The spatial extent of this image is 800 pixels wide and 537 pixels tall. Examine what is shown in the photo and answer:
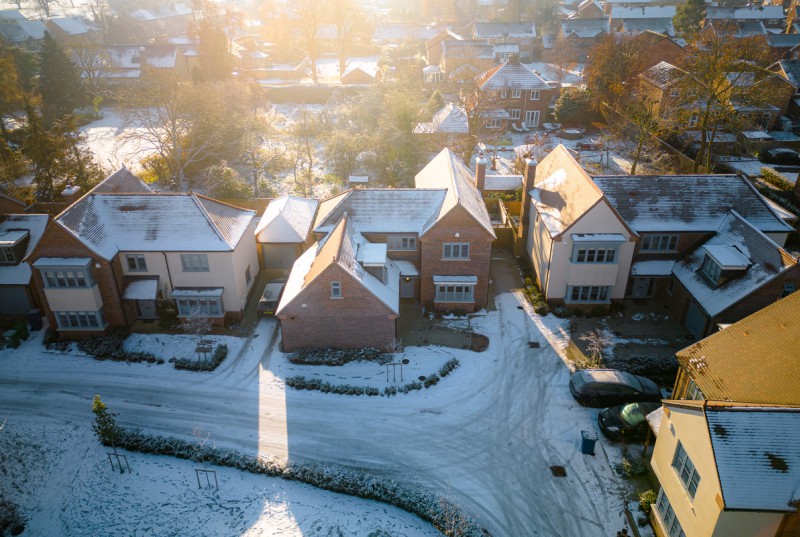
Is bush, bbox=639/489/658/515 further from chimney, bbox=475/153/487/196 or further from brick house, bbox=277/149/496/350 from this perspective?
chimney, bbox=475/153/487/196

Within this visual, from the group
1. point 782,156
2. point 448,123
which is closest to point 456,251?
point 448,123

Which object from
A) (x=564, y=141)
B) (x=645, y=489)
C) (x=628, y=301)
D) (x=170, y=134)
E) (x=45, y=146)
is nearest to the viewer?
(x=645, y=489)

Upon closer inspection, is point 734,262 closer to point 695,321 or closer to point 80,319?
point 695,321

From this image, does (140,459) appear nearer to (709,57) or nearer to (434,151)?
(434,151)

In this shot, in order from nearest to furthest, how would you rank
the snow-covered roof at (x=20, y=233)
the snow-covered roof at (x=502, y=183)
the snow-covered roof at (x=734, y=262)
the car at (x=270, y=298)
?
the snow-covered roof at (x=734, y=262) → the snow-covered roof at (x=20, y=233) → the car at (x=270, y=298) → the snow-covered roof at (x=502, y=183)

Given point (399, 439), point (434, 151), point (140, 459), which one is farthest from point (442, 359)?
point (434, 151)

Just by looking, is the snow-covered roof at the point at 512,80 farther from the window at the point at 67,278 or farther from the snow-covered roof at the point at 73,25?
the snow-covered roof at the point at 73,25

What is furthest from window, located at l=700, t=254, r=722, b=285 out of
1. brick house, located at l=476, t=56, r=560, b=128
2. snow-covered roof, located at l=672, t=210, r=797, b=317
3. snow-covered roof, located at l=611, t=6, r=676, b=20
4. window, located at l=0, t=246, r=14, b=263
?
snow-covered roof, located at l=611, t=6, r=676, b=20

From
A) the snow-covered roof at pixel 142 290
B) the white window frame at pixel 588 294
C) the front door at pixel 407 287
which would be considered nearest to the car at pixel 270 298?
the snow-covered roof at pixel 142 290
